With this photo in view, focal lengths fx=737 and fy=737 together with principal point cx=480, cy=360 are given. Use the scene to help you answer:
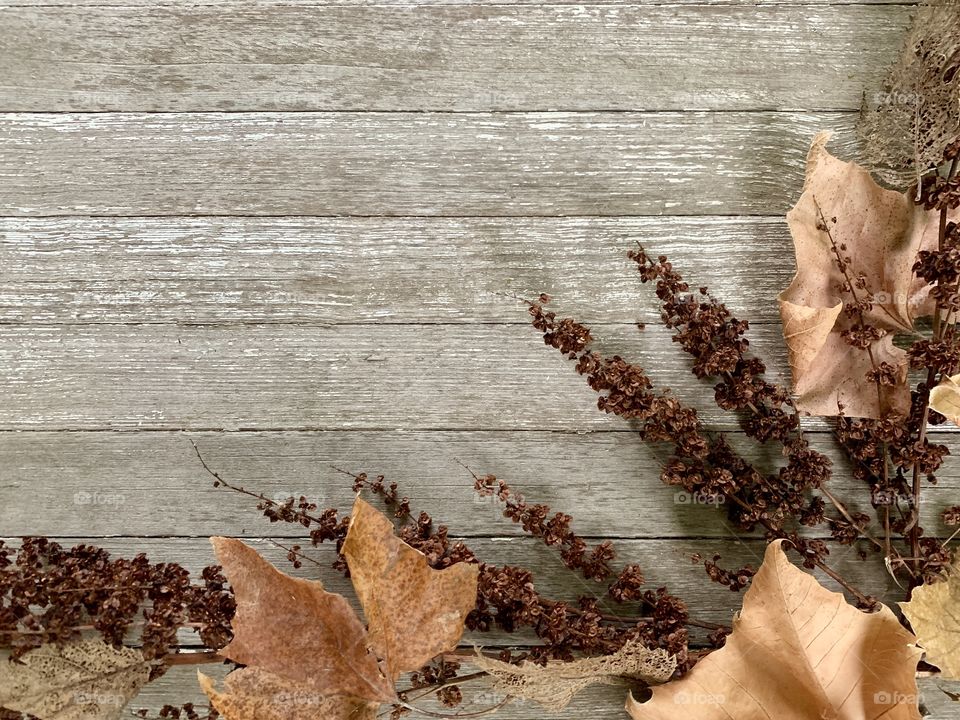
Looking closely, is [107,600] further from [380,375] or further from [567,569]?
[567,569]

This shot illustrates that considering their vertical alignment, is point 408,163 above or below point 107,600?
above

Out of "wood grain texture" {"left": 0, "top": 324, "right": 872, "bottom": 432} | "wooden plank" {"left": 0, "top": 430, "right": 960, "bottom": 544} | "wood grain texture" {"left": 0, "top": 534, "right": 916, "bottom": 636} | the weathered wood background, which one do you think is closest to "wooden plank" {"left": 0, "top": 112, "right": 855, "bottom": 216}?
the weathered wood background

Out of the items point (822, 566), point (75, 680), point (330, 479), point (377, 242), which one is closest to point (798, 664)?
point (822, 566)

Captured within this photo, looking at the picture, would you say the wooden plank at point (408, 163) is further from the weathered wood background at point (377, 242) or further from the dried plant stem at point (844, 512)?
the dried plant stem at point (844, 512)

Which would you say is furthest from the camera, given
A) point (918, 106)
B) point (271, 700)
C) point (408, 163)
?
point (408, 163)

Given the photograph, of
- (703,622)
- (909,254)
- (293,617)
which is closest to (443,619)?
(293,617)

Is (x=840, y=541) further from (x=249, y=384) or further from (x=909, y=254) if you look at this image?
(x=249, y=384)

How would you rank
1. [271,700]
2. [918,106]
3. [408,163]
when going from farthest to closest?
[408,163] → [918,106] → [271,700]
